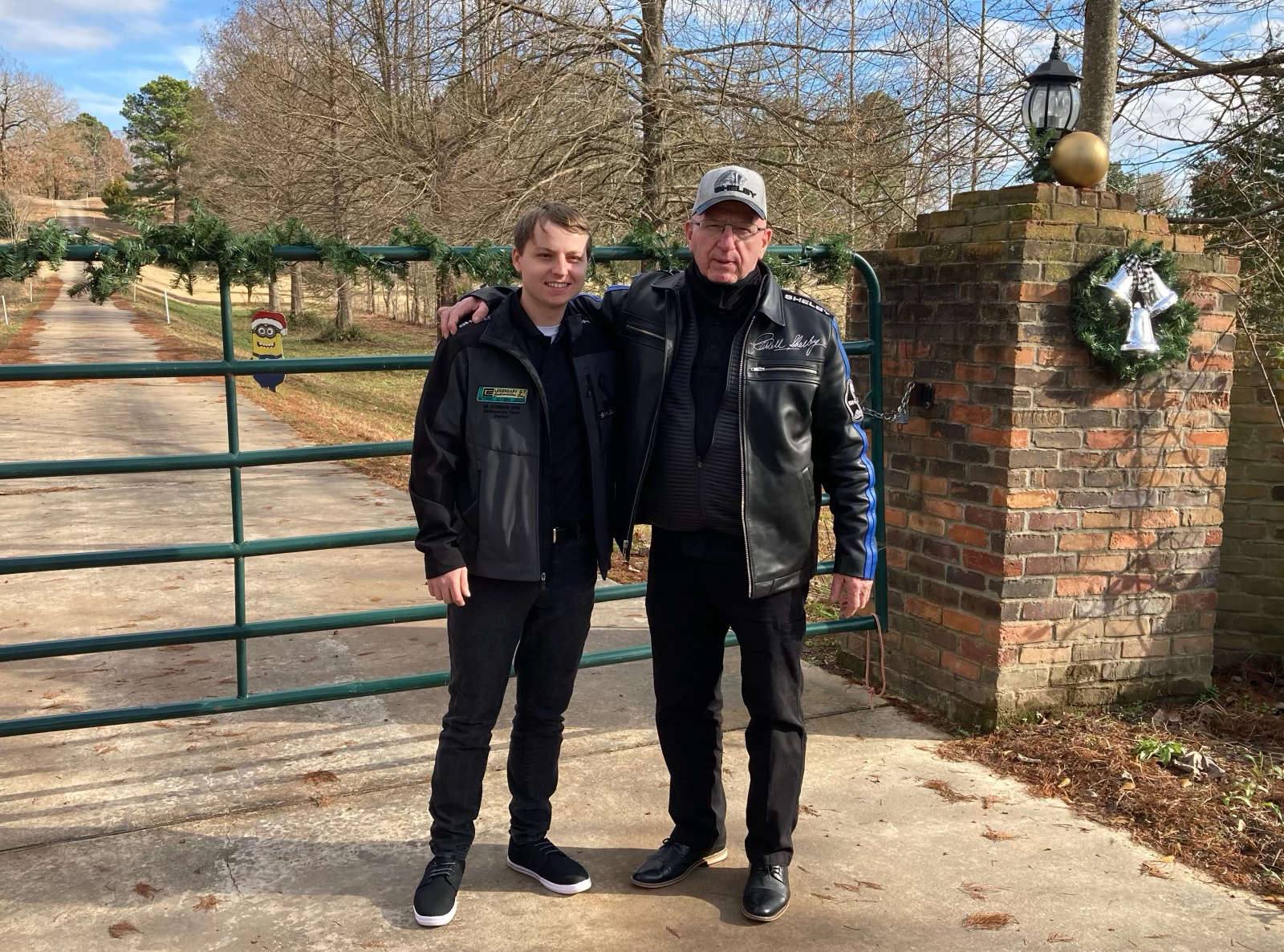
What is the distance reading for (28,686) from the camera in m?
4.64

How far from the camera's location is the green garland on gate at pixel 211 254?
3219 mm

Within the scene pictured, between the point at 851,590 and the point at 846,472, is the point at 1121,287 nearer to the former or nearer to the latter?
the point at 846,472

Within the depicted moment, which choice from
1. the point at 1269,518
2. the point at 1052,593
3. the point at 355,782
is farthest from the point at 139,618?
the point at 1269,518

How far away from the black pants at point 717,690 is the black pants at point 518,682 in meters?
0.26

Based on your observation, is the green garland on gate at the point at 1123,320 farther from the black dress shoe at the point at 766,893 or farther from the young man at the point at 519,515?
the black dress shoe at the point at 766,893

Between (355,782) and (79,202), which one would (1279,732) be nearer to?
(355,782)

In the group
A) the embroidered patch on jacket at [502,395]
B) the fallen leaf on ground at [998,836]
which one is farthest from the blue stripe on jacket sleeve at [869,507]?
the fallen leaf on ground at [998,836]

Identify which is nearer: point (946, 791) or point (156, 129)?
point (946, 791)

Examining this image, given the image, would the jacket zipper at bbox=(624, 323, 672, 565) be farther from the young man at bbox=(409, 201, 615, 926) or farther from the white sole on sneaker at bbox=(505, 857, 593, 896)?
the white sole on sneaker at bbox=(505, 857, 593, 896)

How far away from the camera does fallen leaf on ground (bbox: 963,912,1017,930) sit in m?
2.86

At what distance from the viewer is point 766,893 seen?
2902 mm

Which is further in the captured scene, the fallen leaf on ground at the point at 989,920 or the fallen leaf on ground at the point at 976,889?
the fallen leaf on ground at the point at 976,889

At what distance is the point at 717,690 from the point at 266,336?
84.5 inches

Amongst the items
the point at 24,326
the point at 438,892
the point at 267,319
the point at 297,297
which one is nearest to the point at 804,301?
the point at 438,892
